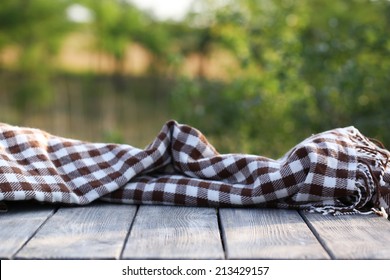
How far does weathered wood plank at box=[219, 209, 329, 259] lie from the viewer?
1.40 m

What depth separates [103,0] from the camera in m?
9.55

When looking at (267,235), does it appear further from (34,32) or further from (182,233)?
(34,32)

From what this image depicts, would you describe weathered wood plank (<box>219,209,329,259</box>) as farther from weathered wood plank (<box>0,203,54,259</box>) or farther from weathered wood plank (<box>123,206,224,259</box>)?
weathered wood plank (<box>0,203,54,259</box>)

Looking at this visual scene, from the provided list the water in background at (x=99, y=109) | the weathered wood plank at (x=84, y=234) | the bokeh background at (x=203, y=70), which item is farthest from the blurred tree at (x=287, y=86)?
the weathered wood plank at (x=84, y=234)

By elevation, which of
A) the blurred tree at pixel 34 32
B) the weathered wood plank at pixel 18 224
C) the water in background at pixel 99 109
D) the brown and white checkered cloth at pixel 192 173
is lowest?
the water in background at pixel 99 109

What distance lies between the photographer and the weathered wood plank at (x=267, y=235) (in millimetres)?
1397

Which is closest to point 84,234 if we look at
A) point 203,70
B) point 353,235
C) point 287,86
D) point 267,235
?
point 267,235

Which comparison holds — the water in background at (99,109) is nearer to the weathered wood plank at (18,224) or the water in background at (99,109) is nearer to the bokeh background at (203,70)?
the bokeh background at (203,70)

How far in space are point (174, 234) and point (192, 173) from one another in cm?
47

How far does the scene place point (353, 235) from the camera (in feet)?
5.12

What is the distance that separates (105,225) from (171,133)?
51cm

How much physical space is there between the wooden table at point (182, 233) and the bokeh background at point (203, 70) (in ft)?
8.47
